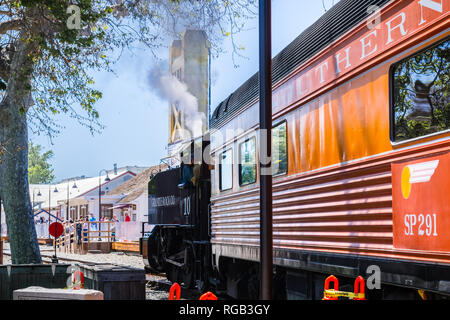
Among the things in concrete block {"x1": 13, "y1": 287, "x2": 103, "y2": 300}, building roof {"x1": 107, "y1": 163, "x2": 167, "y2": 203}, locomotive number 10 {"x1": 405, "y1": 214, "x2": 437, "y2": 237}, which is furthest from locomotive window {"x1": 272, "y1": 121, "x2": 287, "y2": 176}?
building roof {"x1": 107, "y1": 163, "x2": 167, "y2": 203}

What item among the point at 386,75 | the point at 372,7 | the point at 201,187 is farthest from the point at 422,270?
the point at 201,187

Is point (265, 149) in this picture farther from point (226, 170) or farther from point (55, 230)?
point (55, 230)

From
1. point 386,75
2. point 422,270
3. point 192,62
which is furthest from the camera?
point 192,62

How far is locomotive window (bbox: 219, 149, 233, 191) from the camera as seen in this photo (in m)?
10.5

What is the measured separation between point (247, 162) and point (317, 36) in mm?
2770

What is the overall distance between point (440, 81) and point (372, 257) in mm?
1636

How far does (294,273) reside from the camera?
8250 mm

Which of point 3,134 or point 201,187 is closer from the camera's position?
point 201,187

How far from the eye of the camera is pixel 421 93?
5.19m

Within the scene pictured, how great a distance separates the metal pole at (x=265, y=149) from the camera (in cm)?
513

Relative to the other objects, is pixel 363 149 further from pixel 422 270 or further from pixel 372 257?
pixel 422 270

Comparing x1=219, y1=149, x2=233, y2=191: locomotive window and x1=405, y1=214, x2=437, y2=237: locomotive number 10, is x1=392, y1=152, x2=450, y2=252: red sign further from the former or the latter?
x1=219, y1=149, x2=233, y2=191: locomotive window

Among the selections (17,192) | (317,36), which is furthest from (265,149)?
(17,192)
